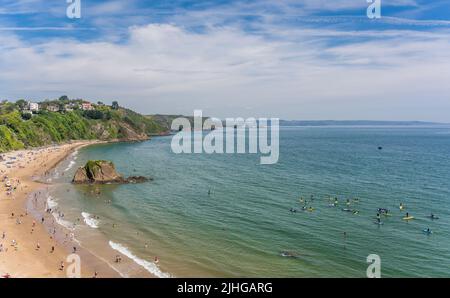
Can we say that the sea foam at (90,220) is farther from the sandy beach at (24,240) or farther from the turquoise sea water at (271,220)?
the sandy beach at (24,240)

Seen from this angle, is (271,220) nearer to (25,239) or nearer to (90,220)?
(90,220)

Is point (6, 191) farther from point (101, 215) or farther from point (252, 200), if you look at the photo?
point (252, 200)

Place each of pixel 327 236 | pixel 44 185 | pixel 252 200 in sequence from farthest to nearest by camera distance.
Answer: pixel 44 185 → pixel 252 200 → pixel 327 236

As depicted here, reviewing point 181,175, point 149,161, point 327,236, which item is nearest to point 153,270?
point 327,236

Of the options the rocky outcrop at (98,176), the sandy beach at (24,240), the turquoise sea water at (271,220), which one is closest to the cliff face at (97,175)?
the rocky outcrop at (98,176)

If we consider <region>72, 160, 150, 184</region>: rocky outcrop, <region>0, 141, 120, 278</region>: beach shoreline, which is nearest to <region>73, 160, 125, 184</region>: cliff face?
<region>72, 160, 150, 184</region>: rocky outcrop
